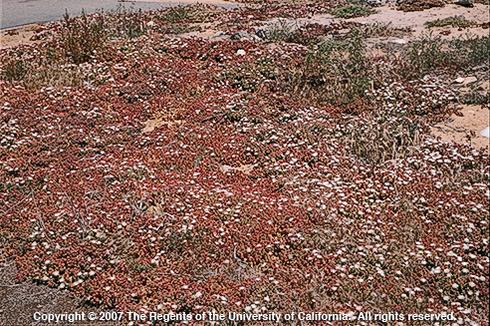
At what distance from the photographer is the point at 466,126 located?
8.88 m

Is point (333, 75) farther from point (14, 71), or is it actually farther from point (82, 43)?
point (14, 71)

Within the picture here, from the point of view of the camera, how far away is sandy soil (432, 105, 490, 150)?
8.38m

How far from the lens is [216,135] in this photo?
31.9 ft

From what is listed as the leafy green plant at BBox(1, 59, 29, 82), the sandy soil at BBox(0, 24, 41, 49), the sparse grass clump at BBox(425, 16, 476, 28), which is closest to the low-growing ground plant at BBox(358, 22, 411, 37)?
the sparse grass clump at BBox(425, 16, 476, 28)

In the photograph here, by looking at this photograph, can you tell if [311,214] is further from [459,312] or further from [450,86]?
[450,86]

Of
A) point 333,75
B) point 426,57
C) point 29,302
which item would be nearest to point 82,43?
point 333,75

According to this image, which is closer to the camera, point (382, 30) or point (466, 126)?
point (466, 126)

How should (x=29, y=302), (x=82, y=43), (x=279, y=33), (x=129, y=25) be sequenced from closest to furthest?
(x=29, y=302), (x=82, y=43), (x=279, y=33), (x=129, y=25)

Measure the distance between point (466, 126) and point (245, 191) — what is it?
3.76 m

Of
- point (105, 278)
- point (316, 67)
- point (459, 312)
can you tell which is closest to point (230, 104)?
Answer: point (316, 67)

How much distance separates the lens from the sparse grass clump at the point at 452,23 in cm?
1498

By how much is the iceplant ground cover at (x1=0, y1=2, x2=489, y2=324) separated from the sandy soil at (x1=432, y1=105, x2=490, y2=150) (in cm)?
31

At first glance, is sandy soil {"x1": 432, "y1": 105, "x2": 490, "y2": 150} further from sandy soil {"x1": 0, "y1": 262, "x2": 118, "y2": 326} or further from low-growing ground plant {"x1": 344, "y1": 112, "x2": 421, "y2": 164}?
sandy soil {"x1": 0, "y1": 262, "x2": 118, "y2": 326}

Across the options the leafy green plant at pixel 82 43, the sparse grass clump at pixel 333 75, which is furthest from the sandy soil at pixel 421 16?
the leafy green plant at pixel 82 43
